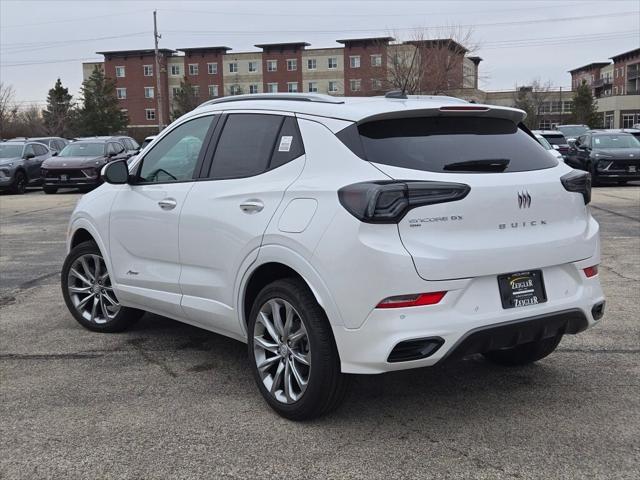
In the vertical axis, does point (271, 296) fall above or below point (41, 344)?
above

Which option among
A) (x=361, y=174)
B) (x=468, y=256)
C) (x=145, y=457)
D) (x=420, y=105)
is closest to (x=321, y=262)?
(x=361, y=174)

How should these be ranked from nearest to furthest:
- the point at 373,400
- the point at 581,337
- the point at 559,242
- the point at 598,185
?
the point at 559,242, the point at 373,400, the point at 581,337, the point at 598,185

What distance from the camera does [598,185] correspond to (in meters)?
21.9

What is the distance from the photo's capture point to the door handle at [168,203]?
4.74 meters

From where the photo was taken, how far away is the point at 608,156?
20.7m

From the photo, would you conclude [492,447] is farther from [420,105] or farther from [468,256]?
[420,105]

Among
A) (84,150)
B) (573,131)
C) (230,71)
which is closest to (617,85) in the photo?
(230,71)

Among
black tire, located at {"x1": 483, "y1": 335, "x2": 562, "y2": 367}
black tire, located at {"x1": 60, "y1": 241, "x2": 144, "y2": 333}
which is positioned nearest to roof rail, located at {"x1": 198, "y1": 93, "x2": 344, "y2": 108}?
black tire, located at {"x1": 60, "y1": 241, "x2": 144, "y2": 333}

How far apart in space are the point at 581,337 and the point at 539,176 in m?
2.09

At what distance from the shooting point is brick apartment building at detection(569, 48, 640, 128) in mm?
92562

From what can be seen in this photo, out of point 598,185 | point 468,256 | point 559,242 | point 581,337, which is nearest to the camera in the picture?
point 468,256

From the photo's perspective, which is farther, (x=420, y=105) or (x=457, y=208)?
(x=420, y=105)

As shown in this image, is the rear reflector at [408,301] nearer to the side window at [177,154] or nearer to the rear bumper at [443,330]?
the rear bumper at [443,330]

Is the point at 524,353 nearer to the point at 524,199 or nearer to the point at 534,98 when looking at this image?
the point at 524,199
